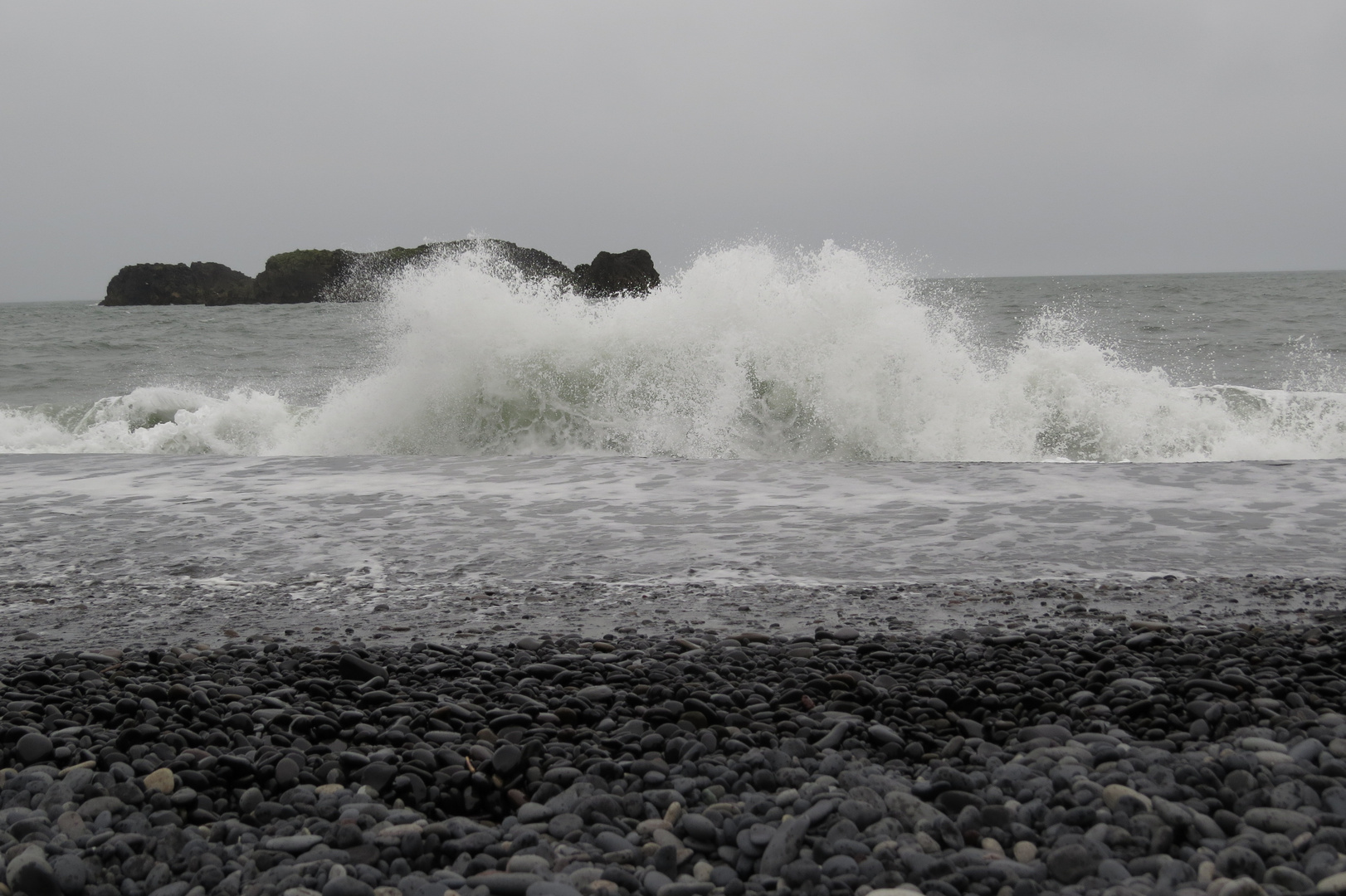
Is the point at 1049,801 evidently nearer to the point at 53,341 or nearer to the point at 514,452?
the point at 514,452

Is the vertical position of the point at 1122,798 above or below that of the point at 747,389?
below

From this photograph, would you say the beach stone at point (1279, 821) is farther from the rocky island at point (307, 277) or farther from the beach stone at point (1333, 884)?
the rocky island at point (307, 277)

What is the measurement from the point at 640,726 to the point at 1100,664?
1253 mm

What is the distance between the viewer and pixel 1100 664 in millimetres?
2703

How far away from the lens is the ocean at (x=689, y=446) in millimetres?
4352

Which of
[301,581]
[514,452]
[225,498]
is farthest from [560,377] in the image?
[301,581]

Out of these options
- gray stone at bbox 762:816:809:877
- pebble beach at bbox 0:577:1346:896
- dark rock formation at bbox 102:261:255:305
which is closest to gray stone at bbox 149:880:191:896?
pebble beach at bbox 0:577:1346:896

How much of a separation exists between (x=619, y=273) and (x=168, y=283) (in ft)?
99.0

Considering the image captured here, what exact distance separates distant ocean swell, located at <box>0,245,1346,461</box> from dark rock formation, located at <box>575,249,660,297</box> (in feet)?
92.6

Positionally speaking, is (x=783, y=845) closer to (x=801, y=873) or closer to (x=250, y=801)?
(x=801, y=873)

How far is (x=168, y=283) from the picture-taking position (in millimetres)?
55562

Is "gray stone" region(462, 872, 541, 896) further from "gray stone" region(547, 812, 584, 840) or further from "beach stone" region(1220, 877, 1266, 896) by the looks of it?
"beach stone" region(1220, 877, 1266, 896)

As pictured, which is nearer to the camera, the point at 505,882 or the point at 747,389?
the point at 505,882

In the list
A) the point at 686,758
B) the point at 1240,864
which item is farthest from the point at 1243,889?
the point at 686,758
